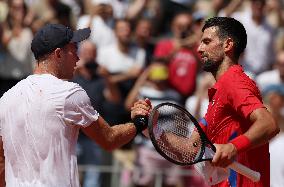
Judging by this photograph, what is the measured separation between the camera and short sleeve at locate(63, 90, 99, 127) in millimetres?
5852

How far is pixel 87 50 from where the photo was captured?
11766 millimetres

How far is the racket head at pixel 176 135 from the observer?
18.5 feet

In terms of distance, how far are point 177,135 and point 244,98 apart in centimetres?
59

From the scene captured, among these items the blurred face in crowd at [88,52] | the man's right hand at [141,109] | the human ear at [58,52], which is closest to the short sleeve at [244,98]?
the man's right hand at [141,109]

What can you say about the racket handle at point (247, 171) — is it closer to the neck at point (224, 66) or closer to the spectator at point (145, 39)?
the neck at point (224, 66)

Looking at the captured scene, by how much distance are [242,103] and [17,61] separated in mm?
7685

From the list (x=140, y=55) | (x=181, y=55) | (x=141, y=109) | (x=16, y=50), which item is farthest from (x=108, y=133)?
(x=16, y=50)

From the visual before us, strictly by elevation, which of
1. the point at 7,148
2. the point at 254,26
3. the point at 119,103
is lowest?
the point at 7,148

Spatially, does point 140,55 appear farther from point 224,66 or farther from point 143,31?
point 224,66

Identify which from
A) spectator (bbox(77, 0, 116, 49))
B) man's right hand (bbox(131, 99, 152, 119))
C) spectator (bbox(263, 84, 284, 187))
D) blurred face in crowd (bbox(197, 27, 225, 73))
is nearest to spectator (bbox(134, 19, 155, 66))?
spectator (bbox(77, 0, 116, 49))

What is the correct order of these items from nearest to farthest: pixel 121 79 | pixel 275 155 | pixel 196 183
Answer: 1. pixel 275 155
2. pixel 196 183
3. pixel 121 79

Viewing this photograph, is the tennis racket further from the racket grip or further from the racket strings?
the racket grip

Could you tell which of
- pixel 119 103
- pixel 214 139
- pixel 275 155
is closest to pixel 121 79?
pixel 119 103

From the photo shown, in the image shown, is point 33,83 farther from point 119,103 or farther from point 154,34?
point 154,34
